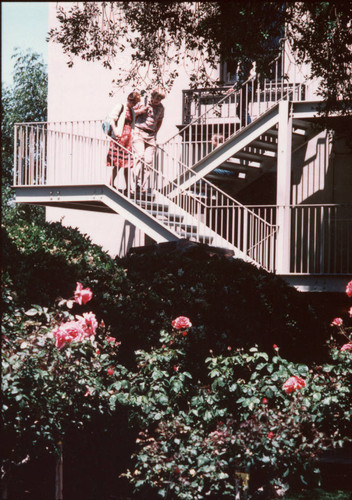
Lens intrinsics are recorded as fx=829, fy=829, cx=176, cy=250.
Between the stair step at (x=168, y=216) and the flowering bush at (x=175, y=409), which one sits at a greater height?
the stair step at (x=168, y=216)

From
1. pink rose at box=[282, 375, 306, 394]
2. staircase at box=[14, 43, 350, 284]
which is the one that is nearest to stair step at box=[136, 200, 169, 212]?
staircase at box=[14, 43, 350, 284]

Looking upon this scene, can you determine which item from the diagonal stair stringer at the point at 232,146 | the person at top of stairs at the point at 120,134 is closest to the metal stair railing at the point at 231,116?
the diagonal stair stringer at the point at 232,146

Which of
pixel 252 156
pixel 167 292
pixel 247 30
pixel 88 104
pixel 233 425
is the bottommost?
pixel 233 425

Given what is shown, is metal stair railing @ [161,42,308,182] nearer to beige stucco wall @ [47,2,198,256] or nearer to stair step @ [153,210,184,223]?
beige stucco wall @ [47,2,198,256]

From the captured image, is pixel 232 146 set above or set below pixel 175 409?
above

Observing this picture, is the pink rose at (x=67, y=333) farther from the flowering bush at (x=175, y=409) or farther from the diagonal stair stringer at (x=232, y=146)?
the diagonal stair stringer at (x=232, y=146)

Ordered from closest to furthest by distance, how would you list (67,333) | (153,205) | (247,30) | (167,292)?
(67,333), (167,292), (247,30), (153,205)

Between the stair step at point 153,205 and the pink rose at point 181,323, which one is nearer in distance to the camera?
the pink rose at point 181,323

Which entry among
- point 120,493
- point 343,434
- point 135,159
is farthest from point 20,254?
point 135,159

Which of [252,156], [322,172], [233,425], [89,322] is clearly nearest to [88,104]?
[252,156]

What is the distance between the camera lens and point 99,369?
25.8 feet

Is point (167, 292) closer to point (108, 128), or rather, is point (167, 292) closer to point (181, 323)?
point (181, 323)

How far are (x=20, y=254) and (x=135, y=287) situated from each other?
4.78 feet

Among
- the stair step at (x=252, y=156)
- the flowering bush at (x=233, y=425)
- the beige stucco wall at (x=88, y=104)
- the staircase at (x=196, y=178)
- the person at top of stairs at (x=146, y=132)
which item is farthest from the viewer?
the beige stucco wall at (x=88, y=104)
